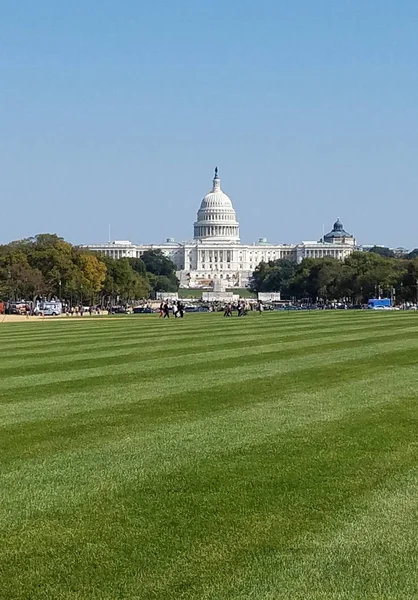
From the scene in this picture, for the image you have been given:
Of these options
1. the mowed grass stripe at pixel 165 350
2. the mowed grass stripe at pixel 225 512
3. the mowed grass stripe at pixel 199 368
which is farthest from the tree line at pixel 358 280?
the mowed grass stripe at pixel 225 512

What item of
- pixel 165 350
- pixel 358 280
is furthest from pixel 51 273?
pixel 165 350

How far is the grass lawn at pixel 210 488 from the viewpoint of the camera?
310 inches

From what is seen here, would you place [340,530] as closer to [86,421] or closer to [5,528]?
[5,528]

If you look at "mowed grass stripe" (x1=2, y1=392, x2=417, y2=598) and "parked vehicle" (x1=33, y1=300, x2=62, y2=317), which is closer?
"mowed grass stripe" (x1=2, y1=392, x2=417, y2=598)

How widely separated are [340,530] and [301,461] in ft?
10.2

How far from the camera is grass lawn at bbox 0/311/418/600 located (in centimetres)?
786

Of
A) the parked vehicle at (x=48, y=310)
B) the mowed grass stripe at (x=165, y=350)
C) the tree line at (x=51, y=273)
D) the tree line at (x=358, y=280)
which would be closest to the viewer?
the mowed grass stripe at (x=165, y=350)

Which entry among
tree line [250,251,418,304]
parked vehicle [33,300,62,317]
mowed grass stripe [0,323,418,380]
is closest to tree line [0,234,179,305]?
parked vehicle [33,300,62,317]

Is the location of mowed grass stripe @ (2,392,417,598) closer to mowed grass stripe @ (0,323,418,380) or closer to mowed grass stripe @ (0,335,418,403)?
mowed grass stripe @ (0,335,418,403)

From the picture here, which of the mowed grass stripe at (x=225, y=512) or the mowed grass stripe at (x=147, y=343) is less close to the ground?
the mowed grass stripe at (x=147, y=343)

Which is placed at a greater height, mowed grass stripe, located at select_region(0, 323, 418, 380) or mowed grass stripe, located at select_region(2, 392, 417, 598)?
mowed grass stripe, located at select_region(0, 323, 418, 380)

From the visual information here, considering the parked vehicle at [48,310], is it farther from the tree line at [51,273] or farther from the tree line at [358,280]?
the tree line at [358,280]

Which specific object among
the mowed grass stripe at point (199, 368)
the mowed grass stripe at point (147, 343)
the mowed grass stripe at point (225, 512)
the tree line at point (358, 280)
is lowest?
the mowed grass stripe at point (225, 512)

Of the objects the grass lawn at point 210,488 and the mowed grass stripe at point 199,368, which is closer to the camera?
the grass lawn at point 210,488
